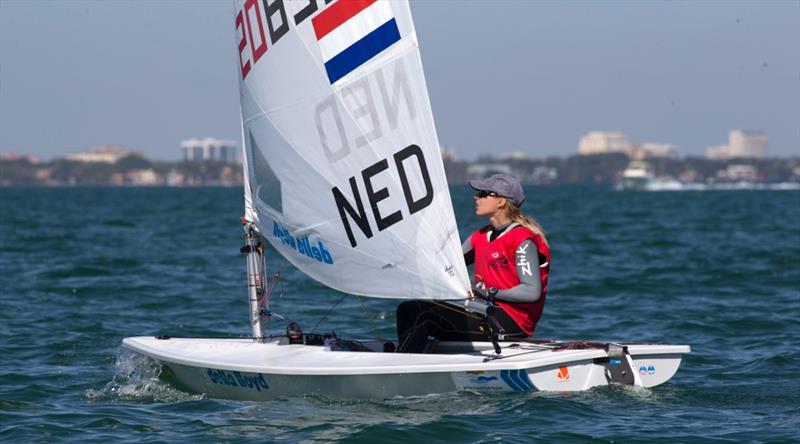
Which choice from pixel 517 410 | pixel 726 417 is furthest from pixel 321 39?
pixel 726 417

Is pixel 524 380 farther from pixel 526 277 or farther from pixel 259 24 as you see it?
pixel 259 24

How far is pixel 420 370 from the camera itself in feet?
23.4

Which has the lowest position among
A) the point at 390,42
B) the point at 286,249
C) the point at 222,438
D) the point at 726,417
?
the point at 726,417

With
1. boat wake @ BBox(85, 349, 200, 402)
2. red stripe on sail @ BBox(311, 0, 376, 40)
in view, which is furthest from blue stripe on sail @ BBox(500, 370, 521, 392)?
red stripe on sail @ BBox(311, 0, 376, 40)

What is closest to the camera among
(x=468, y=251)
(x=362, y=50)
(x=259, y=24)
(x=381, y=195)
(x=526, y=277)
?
(x=362, y=50)

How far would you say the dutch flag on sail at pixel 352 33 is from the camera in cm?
718

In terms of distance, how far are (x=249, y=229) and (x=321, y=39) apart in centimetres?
147

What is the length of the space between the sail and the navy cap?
39 cm

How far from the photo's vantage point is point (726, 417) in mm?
7320

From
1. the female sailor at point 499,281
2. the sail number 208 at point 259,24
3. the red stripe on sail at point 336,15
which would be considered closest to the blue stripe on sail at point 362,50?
the red stripe on sail at point 336,15

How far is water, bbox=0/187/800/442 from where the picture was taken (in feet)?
22.8

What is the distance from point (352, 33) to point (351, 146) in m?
0.68

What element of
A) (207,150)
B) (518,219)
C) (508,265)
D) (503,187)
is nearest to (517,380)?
(508,265)

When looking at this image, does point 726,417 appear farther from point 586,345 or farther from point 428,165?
point 428,165
